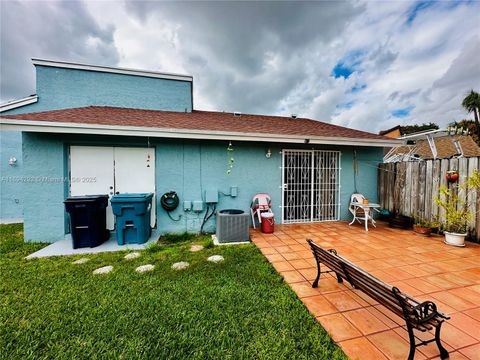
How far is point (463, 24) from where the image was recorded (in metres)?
5.77

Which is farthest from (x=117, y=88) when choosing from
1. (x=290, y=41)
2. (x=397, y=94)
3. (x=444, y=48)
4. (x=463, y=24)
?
(x=397, y=94)

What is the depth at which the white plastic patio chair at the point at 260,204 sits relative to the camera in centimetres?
573

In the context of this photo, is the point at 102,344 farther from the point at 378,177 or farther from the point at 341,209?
the point at 378,177

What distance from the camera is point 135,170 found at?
17.2ft

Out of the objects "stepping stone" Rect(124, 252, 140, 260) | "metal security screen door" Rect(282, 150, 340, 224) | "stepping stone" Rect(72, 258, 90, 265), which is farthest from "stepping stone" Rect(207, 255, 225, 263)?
"metal security screen door" Rect(282, 150, 340, 224)

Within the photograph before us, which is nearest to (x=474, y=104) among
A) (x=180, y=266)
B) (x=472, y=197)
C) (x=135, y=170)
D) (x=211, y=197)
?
(x=472, y=197)

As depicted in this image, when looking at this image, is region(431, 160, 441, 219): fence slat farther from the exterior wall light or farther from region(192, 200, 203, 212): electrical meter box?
the exterior wall light

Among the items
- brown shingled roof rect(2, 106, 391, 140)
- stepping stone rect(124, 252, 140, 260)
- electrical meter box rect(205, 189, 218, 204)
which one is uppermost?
brown shingled roof rect(2, 106, 391, 140)

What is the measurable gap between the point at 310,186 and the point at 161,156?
16.4ft

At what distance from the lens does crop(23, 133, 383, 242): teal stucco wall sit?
4.72 m

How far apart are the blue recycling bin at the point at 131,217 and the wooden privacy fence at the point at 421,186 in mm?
7933

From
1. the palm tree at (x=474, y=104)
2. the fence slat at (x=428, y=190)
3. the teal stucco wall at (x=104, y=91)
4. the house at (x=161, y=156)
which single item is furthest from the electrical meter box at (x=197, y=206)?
the palm tree at (x=474, y=104)

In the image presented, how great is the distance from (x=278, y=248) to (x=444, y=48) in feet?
34.0

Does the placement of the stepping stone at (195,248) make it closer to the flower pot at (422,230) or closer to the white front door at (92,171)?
the white front door at (92,171)
